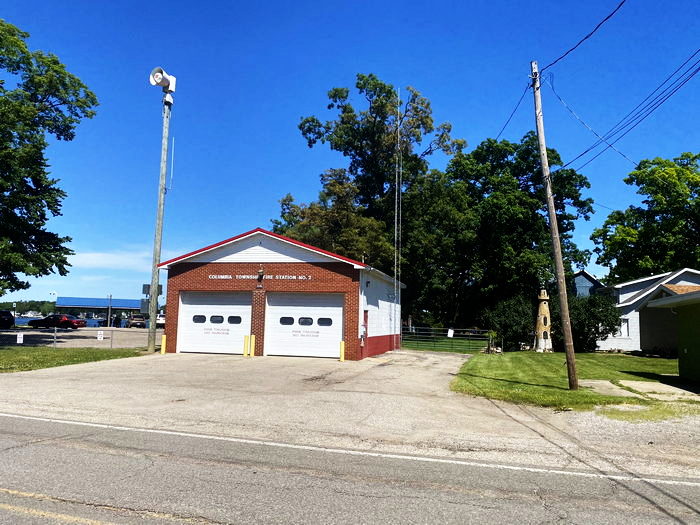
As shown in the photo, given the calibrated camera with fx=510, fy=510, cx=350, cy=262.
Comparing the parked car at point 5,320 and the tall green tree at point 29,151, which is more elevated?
the tall green tree at point 29,151

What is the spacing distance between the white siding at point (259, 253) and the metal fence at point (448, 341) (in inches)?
496

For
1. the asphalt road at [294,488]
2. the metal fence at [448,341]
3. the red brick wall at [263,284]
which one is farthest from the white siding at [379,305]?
the asphalt road at [294,488]

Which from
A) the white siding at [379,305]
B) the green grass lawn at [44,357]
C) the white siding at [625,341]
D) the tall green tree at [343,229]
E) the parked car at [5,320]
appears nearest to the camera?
the green grass lawn at [44,357]

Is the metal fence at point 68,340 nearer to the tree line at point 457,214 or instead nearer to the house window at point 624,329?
the tree line at point 457,214

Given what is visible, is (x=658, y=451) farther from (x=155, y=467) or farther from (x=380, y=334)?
(x=380, y=334)

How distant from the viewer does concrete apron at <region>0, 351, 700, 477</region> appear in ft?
23.3

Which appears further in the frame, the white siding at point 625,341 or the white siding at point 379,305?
the white siding at point 625,341

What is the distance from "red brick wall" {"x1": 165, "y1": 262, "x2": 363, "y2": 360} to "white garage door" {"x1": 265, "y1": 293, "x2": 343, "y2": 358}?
337mm

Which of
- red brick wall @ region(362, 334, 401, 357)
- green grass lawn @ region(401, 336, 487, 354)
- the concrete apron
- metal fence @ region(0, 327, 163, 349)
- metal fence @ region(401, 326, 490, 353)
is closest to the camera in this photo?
the concrete apron

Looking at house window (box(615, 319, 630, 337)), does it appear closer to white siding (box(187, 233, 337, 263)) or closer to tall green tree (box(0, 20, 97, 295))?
white siding (box(187, 233, 337, 263))

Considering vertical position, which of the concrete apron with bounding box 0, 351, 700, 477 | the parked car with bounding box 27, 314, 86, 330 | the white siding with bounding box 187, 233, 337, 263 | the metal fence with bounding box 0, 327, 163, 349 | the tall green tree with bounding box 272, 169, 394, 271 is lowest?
the concrete apron with bounding box 0, 351, 700, 477

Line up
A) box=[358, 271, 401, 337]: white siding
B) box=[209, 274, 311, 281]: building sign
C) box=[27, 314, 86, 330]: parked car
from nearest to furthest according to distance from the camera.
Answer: box=[209, 274, 311, 281]: building sign
box=[358, 271, 401, 337]: white siding
box=[27, 314, 86, 330]: parked car

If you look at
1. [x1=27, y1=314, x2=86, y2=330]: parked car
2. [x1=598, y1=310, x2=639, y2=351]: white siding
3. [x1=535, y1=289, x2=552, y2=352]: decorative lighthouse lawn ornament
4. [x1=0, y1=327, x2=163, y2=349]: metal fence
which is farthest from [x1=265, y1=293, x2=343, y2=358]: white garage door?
[x1=27, y1=314, x2=86, y2=330]: parked car

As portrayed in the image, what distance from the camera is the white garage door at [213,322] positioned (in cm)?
2245
